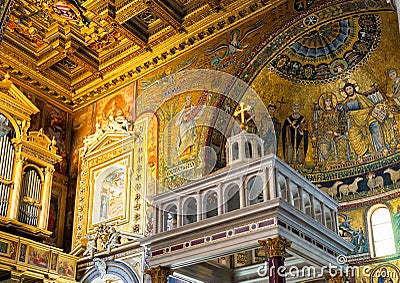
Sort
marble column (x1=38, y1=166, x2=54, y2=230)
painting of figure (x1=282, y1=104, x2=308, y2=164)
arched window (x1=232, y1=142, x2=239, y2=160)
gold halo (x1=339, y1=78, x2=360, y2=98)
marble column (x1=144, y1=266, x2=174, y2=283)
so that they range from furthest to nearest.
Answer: marble column (x1=38, y1=166, x2=54, y2=230) < painting of figure (x1=282, y1=104, x2=308, y2=164) < gold halo (x1=339, y1=78, x2=360, y2=98) < arched window (x1=232, y1=142, x2=239, y2=160) < marble column (x1=144, y1=266, x2=174, y2=283)

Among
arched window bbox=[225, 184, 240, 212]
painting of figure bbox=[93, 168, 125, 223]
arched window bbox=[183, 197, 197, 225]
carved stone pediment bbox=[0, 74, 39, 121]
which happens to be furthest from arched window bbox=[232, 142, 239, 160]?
carved stone pediment bbox=[0, 74, 39, 121]

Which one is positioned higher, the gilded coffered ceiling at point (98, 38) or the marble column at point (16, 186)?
the gilded coffered ceiling at point (98, 38)

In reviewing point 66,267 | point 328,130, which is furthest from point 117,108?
point 328,130

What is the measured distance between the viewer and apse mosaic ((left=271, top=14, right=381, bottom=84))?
1343 centimetres

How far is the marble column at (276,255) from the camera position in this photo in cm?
870

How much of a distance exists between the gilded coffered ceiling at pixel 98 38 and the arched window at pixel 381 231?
5599 mm

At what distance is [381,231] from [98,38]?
31.0ft

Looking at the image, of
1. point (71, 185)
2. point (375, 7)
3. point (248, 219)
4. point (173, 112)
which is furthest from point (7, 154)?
point (375, 7)

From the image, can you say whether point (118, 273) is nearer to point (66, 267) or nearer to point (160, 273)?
point (66, 267)

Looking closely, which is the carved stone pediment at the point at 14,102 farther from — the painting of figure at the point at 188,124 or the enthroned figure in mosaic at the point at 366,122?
the enthroned figure in mosaic at the point at 366,122

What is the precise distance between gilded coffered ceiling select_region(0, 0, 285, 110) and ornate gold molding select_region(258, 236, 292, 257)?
722 centimetres

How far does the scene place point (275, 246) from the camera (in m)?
8.76

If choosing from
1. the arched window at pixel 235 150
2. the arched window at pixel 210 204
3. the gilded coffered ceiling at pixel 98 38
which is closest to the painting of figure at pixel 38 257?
the gilded coffered ceiling at pixel 98 38

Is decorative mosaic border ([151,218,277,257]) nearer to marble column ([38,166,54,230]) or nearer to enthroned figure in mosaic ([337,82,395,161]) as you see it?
enthroned figure in mosaic ([337,82,395,161])
